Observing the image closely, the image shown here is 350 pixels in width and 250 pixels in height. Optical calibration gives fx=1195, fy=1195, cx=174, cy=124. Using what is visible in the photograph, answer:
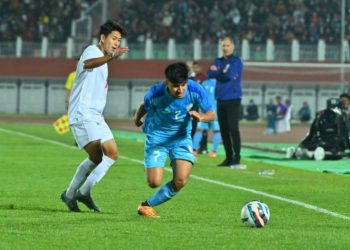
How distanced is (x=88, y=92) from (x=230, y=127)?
28.1ft

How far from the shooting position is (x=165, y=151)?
1202 centimetres

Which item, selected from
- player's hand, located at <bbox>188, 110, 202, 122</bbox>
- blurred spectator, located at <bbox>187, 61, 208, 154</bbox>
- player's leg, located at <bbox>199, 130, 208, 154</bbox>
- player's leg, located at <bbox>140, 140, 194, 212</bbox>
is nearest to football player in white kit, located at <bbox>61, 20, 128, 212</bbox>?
player's leg, located at <bbox>140, 140, 194, 212</bbox>

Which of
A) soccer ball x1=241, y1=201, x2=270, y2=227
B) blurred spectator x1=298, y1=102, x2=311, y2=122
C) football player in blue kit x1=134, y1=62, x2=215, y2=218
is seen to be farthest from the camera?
blurred spectator x1=298, y1=102, x2=311, y2=122

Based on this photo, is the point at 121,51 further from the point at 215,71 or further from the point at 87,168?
the point at 215,71

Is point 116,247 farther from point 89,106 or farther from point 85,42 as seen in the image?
point 85,42

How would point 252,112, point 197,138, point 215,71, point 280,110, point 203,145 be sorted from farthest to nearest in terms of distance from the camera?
point 252,112
point 280,110
point 203,145
point 197,138
point 215,71

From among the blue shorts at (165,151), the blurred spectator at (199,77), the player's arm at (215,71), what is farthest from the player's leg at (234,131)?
the blue shorts at (165,151)

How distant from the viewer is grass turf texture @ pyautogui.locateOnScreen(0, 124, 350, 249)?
31.2 feet

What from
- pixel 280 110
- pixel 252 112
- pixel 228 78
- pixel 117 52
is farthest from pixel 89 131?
pixel 252 112

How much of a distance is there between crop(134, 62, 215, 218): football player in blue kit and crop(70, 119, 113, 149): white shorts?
1.56 ft

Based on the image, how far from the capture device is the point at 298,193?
601 inches

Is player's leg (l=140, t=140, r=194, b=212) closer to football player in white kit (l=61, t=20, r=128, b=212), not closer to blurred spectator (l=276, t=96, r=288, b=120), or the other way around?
football player in white kit (l=61, t=20, r=128, b=212)

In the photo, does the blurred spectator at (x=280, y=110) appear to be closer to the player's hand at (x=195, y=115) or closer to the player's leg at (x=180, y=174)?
the player's leg at (x=180, y=174)

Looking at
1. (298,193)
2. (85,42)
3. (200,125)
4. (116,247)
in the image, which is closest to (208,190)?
(298,193)
